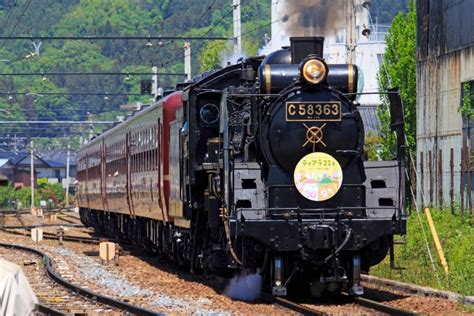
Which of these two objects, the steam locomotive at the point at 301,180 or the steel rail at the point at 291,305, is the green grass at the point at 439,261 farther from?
the steel rail at the point at 291,305

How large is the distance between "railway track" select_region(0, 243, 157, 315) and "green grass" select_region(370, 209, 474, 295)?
479 cm

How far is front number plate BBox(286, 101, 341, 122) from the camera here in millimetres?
15734

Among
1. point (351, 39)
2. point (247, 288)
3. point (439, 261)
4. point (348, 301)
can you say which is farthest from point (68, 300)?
point (351, 39)

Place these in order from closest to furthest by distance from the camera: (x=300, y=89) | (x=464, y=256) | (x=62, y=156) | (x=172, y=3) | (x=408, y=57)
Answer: (x=300, y=89) < (x=464, y=256) < (x=408, y=57) < (x=62, y=156) < (x=172, y=3)

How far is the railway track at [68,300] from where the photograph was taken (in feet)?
51.7

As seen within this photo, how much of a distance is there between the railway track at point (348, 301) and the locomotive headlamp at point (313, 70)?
300 centimetres

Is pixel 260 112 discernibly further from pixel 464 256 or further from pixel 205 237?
pixel 464 256

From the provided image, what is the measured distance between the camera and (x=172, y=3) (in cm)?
18788

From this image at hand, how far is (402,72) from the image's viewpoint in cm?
5141

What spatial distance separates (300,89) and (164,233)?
8897 millimetres

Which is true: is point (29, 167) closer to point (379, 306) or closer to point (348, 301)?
point (348, 301)

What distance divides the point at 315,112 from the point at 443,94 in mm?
16437

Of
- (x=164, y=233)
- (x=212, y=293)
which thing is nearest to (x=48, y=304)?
(x=212, y=293)

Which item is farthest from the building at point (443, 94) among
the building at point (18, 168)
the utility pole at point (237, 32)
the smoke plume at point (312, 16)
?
the building at point (18, 168)
